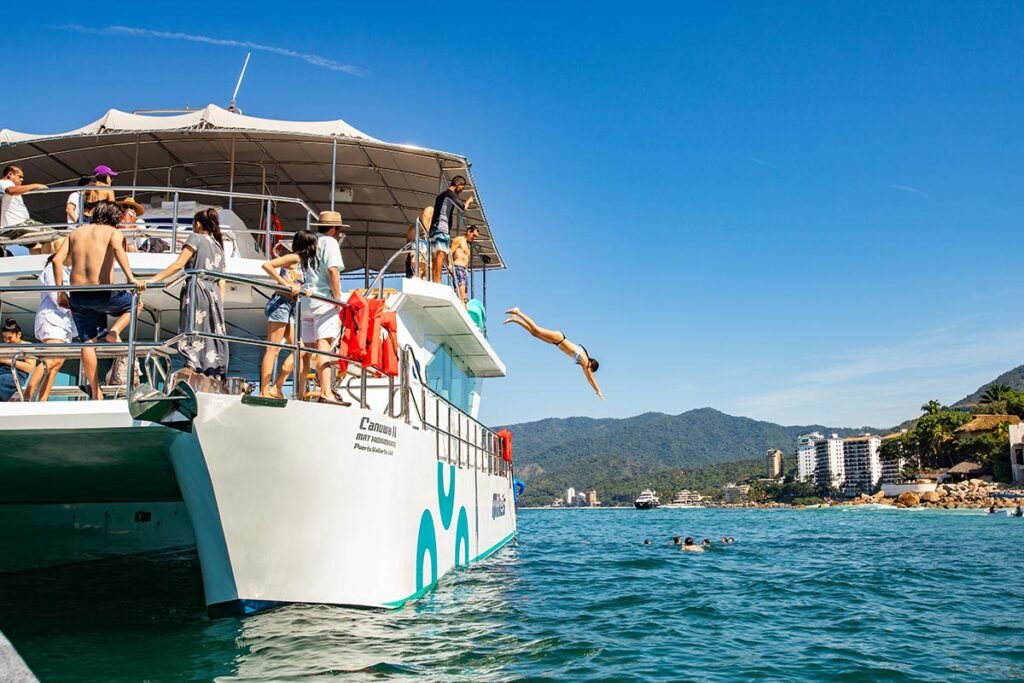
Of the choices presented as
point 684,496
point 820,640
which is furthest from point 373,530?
Answer: point 684,496

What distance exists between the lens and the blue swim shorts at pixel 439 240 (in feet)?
42.4

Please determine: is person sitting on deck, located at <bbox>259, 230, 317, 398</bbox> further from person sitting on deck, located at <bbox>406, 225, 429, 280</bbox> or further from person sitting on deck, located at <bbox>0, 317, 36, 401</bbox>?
person sitting on deck, located at <bbox>406, 225, 429, 280</bbox>

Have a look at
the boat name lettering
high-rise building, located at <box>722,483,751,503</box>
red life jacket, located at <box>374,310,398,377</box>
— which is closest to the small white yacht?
high-rise building, located at <box>722,483,751,503</box>

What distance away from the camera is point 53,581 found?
10.4m

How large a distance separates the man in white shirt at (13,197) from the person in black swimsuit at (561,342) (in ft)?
21.1

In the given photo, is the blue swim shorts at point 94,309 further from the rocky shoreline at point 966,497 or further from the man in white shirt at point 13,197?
the rocky shoreline at point 966,497

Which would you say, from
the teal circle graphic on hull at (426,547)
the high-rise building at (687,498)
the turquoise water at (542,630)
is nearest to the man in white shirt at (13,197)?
the turquoise water at (542,630)

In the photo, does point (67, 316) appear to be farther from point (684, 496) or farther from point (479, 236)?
point (684, 496)

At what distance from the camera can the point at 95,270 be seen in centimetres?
745

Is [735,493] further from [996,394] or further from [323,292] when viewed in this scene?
[323,292]

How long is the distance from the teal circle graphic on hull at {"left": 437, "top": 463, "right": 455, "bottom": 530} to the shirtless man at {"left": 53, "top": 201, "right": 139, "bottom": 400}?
14.7 ft

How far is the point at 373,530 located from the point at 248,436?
167 centimetres

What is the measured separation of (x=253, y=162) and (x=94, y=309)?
7.40m

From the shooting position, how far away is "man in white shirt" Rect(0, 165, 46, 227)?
33.1 feet
